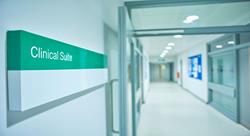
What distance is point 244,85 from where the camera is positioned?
4.57m

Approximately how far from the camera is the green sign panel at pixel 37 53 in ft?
2.24

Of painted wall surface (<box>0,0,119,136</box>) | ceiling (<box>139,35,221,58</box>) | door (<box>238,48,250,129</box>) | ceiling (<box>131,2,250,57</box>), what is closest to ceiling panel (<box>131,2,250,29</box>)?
ceiling (<box>131,2,250,57</box>)

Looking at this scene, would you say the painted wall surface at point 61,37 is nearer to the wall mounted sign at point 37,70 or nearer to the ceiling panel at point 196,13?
the wall mounted sign at point 37,70

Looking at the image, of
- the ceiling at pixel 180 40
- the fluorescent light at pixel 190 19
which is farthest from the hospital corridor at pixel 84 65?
the ceiling at pixel 180 40

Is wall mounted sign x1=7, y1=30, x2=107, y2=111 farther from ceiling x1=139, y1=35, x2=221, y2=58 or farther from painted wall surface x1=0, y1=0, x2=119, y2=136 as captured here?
ceiling x1=139, y1=35, x2=221, y2=58

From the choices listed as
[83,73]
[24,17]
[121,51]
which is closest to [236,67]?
[121,51]

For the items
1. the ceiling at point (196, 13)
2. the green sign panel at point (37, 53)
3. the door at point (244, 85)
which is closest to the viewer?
the green sign panel at point (37, 53)

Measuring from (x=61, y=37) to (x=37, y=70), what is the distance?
388mm

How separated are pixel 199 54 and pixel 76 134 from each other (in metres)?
8.65

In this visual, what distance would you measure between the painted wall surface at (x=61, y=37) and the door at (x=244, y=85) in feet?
14.3

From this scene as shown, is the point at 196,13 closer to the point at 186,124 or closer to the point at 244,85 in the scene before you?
the point at 244,85

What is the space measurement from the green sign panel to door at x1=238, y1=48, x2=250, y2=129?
16.1 ft

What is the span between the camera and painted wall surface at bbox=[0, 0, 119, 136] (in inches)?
27.3

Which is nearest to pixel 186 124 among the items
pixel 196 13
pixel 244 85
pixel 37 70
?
pixel 244 85
